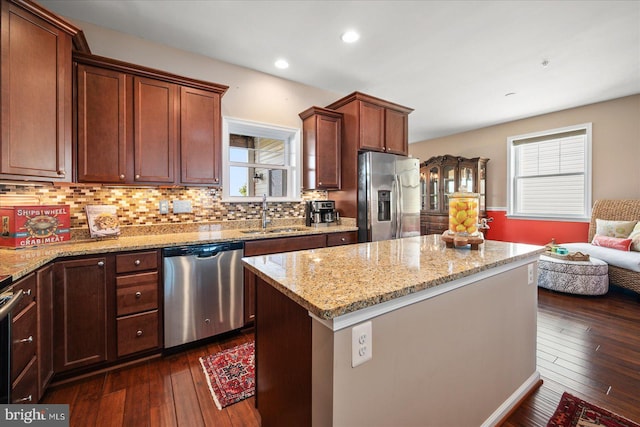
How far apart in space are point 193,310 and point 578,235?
19.0 feet

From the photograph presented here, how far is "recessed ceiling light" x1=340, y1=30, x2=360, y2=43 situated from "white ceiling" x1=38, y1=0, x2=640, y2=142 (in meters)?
0.06

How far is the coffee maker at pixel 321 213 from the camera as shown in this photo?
350 cm

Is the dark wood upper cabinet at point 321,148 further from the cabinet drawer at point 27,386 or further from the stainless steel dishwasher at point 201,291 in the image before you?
the cabinet drawer at point 27,386

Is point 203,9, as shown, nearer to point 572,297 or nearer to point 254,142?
point 254,142

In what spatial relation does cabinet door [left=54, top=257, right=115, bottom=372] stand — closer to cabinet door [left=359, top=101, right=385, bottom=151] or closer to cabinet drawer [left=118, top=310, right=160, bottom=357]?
cabinet drawer [left=118, top=310, right=160, bottom=357]

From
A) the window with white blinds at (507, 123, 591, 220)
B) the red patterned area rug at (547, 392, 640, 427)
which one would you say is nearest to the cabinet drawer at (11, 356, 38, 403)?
the red patterned area rug at (547, 392, 640, 427)

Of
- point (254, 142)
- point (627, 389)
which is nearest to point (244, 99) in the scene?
point (254, 142)

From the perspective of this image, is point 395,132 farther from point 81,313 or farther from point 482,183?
point 81,313

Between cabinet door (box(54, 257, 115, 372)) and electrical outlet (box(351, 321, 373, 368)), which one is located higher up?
electrical outlet (box(351, 321, 373, 368))

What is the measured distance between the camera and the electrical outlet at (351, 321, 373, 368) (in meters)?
0.87

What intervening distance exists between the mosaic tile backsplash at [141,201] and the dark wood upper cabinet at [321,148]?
64cm

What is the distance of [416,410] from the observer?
1095mm

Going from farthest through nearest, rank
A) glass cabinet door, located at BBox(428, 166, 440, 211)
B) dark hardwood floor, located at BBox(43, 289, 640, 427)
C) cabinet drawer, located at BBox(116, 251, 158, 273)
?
glass cabinet door, located at BBox(428, 166, 440, 211) → cabinet drawer, located at BBox(116, 251, 158, 273) → dark hardwood floor, located at BBox(43, 289, 640, 427)

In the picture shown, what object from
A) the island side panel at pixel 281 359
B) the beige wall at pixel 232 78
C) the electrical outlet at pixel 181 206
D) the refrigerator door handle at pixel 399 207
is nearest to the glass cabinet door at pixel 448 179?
the refrigerator door handle at pixel 399 207
